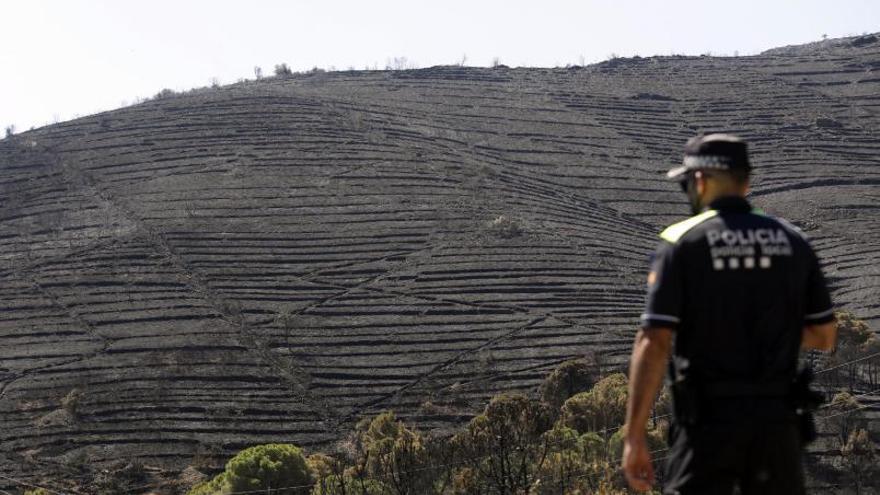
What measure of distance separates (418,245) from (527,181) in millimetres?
9087

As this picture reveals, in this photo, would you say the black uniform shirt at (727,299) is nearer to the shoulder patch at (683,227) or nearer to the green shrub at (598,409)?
the shoulder patch at (683,227)

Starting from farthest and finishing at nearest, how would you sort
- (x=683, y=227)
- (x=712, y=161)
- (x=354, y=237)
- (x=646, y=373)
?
(x=354, y=237), (x=712, y=161), (x=683, y=227), (x=646, y=373)

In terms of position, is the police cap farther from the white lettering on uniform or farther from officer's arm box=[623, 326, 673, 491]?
officer's arm box=[623, 326, 673, 491]

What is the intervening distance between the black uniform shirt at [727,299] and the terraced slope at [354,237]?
2368 centimetres

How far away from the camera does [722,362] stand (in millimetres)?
3854

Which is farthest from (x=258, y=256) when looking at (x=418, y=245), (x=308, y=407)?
(x=308, y=407)

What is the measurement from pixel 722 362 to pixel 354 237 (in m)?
35.4

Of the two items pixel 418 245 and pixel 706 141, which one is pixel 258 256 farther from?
pixel 706 141

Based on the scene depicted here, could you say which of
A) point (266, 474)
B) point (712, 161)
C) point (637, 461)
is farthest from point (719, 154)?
point (266, 474)

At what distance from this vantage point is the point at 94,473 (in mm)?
25953

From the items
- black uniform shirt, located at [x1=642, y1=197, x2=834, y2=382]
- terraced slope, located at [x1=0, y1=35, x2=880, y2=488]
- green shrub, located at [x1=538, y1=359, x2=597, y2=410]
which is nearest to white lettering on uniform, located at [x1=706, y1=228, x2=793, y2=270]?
black uniform shirt, located at [x1=642, y1=197, x2=834, y2=382]

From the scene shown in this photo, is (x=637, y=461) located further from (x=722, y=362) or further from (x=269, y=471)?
(x=269, y=471)

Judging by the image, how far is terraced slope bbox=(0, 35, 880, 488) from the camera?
95.8ft

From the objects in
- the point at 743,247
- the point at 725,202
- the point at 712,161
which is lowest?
the point at 743,247
